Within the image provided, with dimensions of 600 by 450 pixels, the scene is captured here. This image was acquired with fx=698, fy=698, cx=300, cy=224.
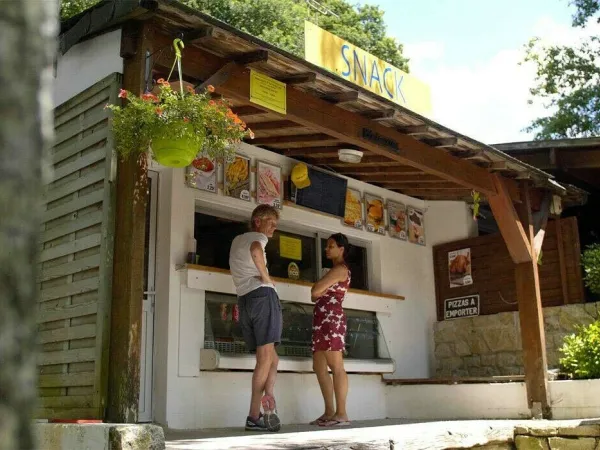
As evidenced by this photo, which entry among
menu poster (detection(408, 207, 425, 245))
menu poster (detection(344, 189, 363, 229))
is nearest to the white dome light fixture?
menu poster (detection(344, 189, 363, 229))

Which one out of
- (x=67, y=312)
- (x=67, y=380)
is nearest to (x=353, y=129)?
(x=67, y=312)

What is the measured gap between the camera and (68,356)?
14.5ft

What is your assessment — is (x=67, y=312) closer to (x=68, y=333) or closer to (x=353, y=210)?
(x=68, y=333)

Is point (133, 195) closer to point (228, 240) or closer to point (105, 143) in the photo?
point (105, 143)

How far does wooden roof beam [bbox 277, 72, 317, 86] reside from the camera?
5203 millimetres

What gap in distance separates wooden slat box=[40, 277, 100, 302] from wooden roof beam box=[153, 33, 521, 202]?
149cm

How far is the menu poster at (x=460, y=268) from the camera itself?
370 inches

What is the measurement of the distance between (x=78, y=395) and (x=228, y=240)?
308 centimetres

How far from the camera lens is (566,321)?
8.52 meters

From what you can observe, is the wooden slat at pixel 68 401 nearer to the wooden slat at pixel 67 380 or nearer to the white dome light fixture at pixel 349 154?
the wooden slat at pixel 67 380

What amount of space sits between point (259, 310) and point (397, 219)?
4.03 metres

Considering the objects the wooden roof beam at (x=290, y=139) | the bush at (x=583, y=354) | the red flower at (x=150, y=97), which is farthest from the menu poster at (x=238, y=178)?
the bush at (x=583, y=354)

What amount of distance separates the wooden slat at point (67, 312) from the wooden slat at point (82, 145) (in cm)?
110

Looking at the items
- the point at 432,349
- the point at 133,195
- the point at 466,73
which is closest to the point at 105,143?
the point at 133,195
